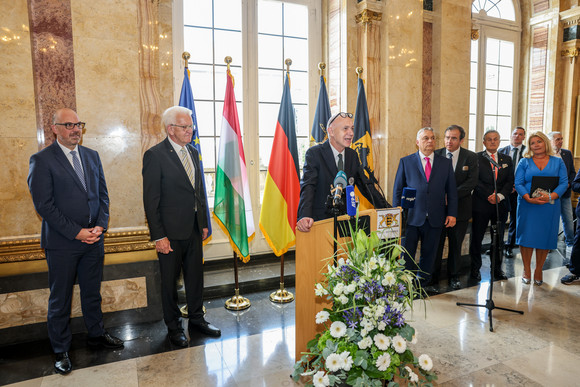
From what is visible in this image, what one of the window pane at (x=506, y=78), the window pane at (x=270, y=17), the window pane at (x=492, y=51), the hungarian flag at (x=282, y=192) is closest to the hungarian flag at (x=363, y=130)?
the hungarian flag at (x=282, y=192)

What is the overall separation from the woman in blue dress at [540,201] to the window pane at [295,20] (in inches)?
115

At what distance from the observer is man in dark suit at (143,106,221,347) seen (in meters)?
2.89

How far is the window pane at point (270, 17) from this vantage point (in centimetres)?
461

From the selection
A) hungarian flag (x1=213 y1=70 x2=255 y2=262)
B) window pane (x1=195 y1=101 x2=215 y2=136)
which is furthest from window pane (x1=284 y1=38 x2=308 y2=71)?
hungarian flag (x1=213 y1=70 x2=255 y2=262)

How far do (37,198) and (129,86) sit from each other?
47.5 inches

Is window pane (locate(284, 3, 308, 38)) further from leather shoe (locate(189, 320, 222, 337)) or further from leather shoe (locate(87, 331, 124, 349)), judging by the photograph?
leather shoe (locate(87, 331, 124, 349))

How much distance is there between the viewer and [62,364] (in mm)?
2574

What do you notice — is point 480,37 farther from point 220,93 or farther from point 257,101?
point 220,93

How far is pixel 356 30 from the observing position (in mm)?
4691

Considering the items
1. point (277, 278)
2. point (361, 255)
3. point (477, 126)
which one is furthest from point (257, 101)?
point (477, 126)

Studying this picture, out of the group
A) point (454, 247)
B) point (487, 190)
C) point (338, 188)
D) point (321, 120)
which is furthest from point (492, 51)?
point (338, 188)

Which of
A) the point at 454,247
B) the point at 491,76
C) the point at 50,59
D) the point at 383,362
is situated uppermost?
the point at 491,76

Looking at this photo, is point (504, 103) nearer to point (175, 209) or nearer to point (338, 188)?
point (338, 188)

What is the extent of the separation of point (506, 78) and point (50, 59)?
6.53 metres
